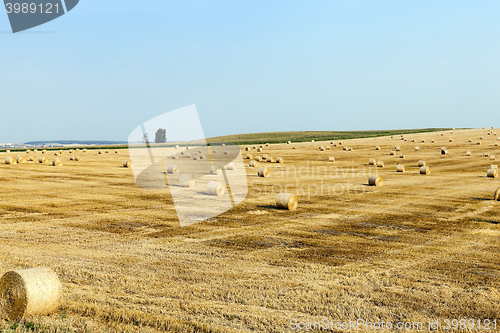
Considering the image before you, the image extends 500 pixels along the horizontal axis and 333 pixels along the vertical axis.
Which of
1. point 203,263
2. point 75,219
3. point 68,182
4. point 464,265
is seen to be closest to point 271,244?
point 203,263

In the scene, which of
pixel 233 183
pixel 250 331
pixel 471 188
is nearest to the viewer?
pixel 250 331

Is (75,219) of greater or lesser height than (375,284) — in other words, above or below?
above

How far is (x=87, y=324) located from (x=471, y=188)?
2602cm

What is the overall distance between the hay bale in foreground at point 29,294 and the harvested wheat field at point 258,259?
21cm

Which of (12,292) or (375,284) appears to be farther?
(375,284)

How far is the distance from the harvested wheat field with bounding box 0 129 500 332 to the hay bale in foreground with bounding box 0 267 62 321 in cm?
21

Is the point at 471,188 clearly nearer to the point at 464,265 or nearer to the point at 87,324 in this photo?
the point at 464,265

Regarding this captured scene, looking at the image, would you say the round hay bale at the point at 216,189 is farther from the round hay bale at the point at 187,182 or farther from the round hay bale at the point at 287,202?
the round hay bale at the point at 287,202

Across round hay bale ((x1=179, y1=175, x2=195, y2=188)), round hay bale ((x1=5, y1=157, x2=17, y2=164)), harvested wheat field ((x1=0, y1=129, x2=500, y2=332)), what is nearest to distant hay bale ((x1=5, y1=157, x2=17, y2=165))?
round hay bale ((x1=5, y1=157, x2=17, y2=164))

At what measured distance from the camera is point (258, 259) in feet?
39.6

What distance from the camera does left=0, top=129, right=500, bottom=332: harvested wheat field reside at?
8273 millimetres

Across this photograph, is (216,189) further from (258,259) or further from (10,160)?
(10,160)

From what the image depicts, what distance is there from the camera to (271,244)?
13.8 meters

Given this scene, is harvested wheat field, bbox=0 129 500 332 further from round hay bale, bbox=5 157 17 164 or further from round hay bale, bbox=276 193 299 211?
round hay bale, bbox=5 157 17 164
